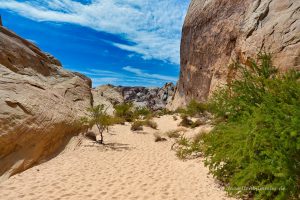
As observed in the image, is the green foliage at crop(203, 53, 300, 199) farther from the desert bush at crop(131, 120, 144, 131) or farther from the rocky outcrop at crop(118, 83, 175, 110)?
the rocky outcrop at crop(118, 83, 175, 110)

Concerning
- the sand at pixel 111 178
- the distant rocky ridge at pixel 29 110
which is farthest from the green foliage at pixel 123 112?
the sand at pixel 111 178

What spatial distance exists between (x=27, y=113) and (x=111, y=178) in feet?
11.4

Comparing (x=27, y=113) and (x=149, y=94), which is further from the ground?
(x=149, y=94)

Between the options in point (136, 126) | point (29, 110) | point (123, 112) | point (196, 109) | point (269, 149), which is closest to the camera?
point (269, 149)

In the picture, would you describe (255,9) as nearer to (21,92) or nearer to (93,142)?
(93,142)

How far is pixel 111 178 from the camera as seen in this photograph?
7.38 m

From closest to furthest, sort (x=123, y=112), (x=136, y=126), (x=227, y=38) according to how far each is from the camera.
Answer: (x=136, y=126) → (x=227, y=38) → (x=123, y=112)

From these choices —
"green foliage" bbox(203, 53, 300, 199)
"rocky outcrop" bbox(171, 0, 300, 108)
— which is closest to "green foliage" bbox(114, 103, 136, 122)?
"rocky outcrop" bbox(171, 0, 300, 108)

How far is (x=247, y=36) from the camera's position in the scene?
18.0 meters

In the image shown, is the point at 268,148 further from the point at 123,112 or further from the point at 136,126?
the point at 123,112

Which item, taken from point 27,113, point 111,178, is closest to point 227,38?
point 27,113

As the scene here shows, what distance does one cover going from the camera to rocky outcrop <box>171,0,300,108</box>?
14547mm

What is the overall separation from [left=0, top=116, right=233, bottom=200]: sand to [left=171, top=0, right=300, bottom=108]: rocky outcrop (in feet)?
29.1

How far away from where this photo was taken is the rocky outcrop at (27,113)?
7574 millimetres
